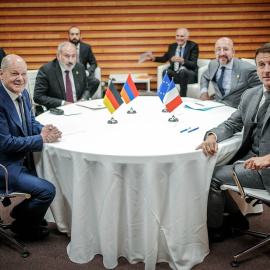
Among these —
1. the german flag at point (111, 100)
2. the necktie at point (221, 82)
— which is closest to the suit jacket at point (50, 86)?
the german flag at point (111, 100)

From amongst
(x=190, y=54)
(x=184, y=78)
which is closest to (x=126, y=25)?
(x=190, y=54)

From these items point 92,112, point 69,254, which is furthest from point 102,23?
point 69,254

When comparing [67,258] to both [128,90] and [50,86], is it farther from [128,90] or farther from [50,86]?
[50,86]

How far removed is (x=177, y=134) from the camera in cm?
288

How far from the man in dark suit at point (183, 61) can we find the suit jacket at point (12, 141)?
180 inches

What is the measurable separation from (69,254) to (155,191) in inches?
35.1

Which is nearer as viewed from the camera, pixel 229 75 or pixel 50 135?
pixel 50 135

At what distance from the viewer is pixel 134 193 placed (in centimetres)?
246

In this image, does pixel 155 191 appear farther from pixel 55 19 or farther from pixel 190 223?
pixel 55 19

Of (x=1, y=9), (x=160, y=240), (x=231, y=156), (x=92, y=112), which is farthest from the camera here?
(x=1, y=9)

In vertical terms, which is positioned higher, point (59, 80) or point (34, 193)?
point (59, 80)

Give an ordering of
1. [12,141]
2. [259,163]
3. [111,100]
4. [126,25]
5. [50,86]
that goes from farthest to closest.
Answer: [126,25] → [50,86] → [111,100] → [12,141] → [259,163]

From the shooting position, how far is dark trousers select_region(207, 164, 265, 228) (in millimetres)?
2570

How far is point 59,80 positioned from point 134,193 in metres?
2.44
